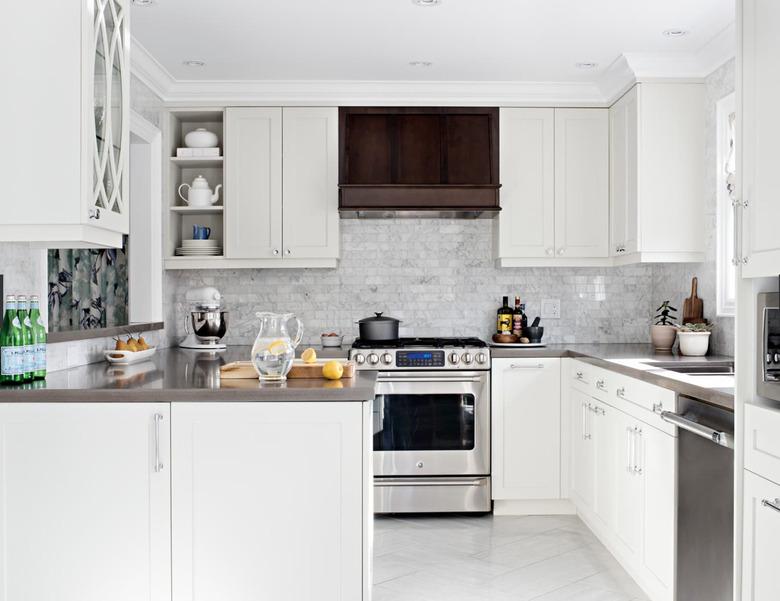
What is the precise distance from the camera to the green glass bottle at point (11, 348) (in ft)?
8.11

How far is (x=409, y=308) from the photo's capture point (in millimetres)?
4766

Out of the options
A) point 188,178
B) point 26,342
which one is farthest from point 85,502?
point 188,178

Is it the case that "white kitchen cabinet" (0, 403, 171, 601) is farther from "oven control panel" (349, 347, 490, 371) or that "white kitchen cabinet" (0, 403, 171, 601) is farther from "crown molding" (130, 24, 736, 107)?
"crown molding" (130, 24, 736, 107)

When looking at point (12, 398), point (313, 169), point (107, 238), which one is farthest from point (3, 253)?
point (313, 169)

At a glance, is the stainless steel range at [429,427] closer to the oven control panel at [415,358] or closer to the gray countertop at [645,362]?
the oven control panel at [415,358]

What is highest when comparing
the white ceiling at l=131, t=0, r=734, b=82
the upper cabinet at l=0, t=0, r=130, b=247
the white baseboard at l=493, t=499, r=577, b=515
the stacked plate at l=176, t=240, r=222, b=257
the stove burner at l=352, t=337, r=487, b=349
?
the white ceiling at l=131, t=0, r=734, b=82

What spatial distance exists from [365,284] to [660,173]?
1.91 metres

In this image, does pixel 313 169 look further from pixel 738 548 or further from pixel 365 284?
pixel 738 548

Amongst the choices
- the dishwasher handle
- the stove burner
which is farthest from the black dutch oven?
the dishwasher handle

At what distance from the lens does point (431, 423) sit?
4.14 m

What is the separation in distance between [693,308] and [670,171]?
757 millimetres

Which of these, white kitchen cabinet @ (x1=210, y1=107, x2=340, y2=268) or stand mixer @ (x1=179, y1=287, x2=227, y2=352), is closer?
stand mixer @ (x1=179, y1=287, x2=227, y2=352)

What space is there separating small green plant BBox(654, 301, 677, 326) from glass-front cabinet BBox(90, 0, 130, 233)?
291 centimetres

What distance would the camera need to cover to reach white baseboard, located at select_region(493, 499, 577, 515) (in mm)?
4234
